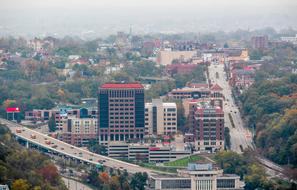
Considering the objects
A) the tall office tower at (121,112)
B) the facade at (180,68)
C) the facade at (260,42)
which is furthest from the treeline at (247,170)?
the facade at (260,42)

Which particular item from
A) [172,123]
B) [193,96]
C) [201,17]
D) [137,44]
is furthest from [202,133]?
[201,17]

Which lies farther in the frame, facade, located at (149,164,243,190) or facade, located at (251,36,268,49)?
facade, located at (251,36,268,49)

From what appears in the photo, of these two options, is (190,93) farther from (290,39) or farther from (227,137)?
(290,39)

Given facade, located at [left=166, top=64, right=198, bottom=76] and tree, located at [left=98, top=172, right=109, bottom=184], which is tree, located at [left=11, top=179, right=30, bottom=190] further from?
facade, located at [left=166, top=64, right=198, bottom=76]

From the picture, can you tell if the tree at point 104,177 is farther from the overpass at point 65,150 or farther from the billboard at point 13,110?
the billboard at point 13,110

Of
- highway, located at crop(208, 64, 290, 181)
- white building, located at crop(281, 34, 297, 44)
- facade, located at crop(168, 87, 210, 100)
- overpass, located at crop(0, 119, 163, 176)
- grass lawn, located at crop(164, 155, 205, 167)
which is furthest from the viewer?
white building, located at crop(281, 34, 297, 44)

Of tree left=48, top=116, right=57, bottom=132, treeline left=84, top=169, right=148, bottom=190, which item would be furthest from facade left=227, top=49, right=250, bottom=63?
treeline left=84, top=169, right=148, bottom=190

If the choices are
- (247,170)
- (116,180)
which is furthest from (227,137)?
(116,180)
